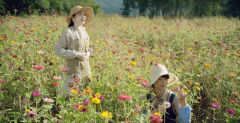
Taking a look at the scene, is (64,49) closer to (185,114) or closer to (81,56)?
(81,56)

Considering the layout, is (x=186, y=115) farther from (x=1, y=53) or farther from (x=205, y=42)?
(x=205, y=42)

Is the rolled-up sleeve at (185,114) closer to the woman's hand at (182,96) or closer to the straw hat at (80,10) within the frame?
the woman's hand at (182,96)

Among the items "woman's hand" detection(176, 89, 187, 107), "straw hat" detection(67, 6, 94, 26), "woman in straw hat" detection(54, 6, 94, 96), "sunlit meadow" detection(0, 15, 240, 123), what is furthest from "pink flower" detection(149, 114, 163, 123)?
"straw hat" detection(67, 6, 94, 26)

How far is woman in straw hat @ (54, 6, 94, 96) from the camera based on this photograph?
7.63ft

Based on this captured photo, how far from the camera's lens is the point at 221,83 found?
8.99 feet

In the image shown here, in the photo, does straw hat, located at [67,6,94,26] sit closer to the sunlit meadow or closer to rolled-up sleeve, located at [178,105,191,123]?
the sunlit meadow

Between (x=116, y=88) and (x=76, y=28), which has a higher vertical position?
(x=76, y=28)

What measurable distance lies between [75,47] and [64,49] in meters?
0.15

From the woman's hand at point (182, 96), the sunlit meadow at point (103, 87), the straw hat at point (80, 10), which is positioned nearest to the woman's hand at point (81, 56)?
the sunlit meadow at point (103, 87)

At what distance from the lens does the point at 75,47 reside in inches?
95.0

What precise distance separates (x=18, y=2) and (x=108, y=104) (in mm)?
14411

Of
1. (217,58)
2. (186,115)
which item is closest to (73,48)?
(186,115)

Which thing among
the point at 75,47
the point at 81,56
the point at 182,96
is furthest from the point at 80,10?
the point at 182,96

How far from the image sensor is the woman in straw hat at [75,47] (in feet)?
7.63
